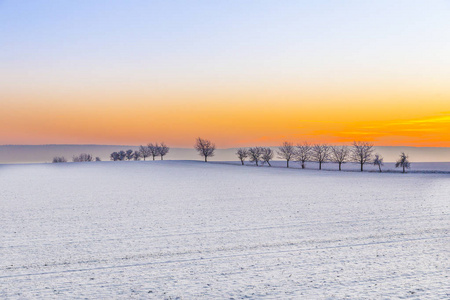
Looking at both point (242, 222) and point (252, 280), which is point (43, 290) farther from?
point (242, 222)

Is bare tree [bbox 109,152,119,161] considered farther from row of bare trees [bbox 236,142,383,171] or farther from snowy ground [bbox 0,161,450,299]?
snowy ground [bbox 0,161,450,299]

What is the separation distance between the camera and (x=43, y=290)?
7.82 meters

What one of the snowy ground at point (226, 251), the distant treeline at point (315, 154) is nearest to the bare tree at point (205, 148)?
the distant treeline at point (315, 154)

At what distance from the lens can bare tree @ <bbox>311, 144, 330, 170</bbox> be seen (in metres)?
82.4

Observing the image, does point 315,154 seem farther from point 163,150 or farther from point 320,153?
point 163,150

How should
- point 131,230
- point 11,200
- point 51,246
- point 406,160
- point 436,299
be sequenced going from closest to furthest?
point 436,299, point 51,246, point 131,230, point 11,200, point 406,160

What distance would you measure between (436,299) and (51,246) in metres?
10.4

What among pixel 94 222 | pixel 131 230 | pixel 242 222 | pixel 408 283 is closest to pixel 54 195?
pixel 94 222

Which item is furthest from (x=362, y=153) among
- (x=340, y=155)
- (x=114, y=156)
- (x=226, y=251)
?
(x=114, y=156)

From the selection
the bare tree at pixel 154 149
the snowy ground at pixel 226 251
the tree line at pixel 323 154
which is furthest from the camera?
the bare tree at pixel 154 149

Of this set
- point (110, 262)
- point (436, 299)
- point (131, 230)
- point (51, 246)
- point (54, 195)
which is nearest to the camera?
point (436, 299)

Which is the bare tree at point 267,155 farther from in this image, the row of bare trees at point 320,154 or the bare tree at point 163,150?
the bare tree at point 163,150

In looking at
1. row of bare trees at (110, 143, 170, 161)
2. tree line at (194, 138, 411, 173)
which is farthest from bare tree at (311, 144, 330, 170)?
row of bare trees at (110, 143, 170, 161)

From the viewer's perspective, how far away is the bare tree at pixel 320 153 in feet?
270
